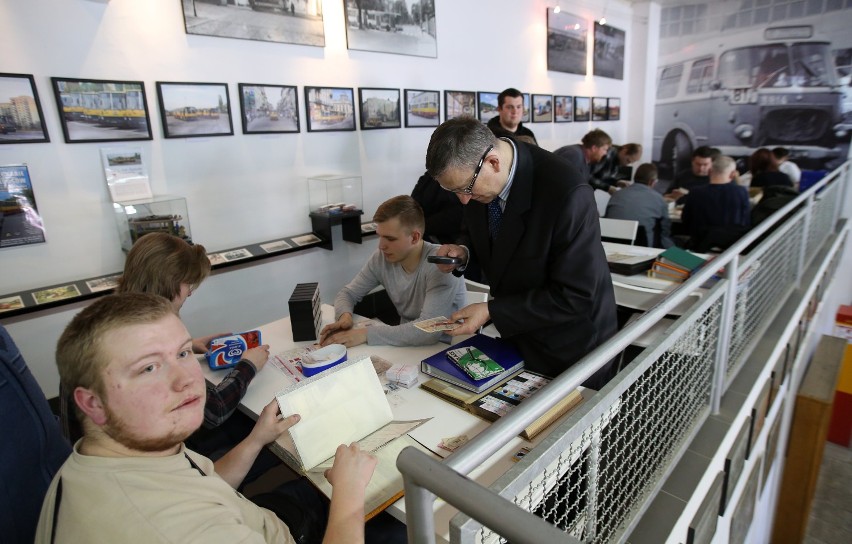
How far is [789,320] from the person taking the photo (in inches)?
124

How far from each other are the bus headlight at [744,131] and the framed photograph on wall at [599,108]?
2.18 meters

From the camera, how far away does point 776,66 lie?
7.69 m

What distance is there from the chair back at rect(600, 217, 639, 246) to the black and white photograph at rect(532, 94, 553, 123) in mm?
2592

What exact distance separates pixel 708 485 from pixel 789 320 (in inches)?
78.5

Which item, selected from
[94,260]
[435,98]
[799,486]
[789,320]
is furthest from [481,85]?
[799,486]

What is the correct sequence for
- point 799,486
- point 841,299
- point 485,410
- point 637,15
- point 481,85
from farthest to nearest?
1. point 637,15
2. point 841,299
3. point 481,85
4. point 799,486
5. point 485,410

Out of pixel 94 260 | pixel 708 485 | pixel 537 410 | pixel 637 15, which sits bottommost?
pixel 708 485

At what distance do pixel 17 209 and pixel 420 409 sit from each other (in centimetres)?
277

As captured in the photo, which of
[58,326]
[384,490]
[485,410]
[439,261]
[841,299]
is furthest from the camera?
[841,299]

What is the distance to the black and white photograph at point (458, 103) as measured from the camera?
5266 mm

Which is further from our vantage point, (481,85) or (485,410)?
(481,85)

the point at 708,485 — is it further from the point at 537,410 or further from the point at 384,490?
the point at 537,410

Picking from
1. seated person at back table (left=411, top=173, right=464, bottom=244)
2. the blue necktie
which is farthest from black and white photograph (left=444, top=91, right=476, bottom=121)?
the blue necktie

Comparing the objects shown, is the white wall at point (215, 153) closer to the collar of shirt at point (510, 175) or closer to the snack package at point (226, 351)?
the snack package at point (226, 351)
